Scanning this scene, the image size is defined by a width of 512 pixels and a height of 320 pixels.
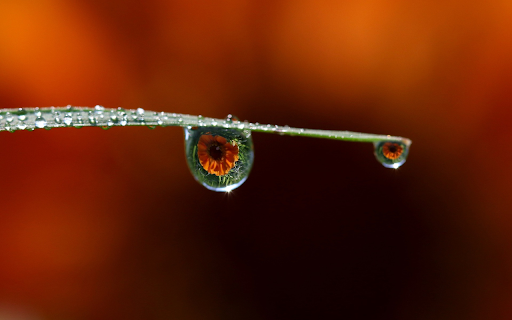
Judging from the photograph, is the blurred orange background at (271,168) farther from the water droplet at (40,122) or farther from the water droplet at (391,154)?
the water droplet at (40,122)

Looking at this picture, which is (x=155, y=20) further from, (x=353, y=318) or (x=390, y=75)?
(x=353, y=318)

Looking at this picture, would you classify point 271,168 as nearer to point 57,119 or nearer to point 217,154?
point 217,154

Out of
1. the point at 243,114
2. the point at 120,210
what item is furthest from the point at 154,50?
the point at 120,210

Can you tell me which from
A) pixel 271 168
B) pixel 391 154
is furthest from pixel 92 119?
A: pixel 271 168

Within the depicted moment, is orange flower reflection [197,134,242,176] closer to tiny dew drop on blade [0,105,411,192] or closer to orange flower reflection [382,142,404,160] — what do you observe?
tiny dew drop on blade [0,105,411,192]

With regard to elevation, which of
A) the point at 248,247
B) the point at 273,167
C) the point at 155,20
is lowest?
the point at 248,247

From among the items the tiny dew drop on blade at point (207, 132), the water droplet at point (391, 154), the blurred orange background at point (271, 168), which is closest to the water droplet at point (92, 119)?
the tiny dew drop on blade at point (207, 132)

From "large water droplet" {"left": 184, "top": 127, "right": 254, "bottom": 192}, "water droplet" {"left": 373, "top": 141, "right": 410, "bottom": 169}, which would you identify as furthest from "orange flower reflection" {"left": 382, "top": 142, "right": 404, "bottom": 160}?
"large water droplet" {"left": 184, "top": 127, "right": 254, "bottom": 192}

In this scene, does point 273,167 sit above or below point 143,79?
below
